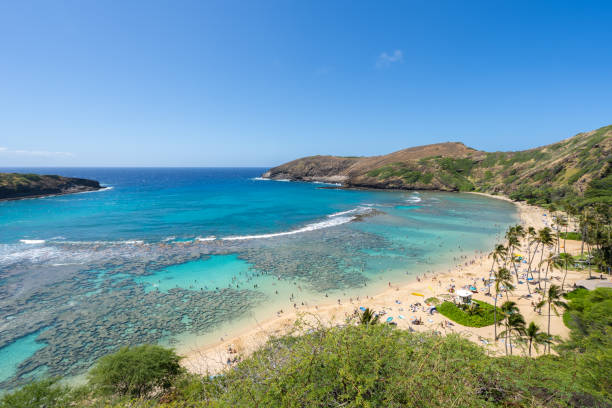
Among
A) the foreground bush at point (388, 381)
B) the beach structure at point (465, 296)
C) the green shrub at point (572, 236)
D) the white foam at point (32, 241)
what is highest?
the foreground bush at point (388, 381)

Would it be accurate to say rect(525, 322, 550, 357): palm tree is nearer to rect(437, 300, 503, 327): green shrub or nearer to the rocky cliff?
rect(437, 300, 503, 327): green shrub

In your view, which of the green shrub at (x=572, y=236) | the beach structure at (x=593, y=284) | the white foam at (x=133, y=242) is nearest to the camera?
the beach structure at (x=593, y=284)

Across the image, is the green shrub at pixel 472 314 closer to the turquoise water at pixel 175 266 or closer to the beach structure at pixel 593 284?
the turquoise water at pixel 175 266

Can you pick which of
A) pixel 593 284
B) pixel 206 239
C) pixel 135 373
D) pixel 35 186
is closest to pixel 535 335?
pixel 593 284

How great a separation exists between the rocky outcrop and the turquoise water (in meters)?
43.7

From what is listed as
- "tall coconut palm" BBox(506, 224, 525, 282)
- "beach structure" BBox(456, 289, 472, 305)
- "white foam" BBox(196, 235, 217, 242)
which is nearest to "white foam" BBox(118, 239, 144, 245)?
"white foam" BBox(196, 235, 217, 242)

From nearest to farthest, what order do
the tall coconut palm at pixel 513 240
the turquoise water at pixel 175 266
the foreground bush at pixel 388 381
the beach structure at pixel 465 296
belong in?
1. the foreground bush at pixel 388 381
2. the turquoise water at pixel 175 266
3. the beach structure at pixel 465 296
4. the tall coconut palm at pixel 513 240

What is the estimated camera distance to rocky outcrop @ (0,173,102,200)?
10850 cm

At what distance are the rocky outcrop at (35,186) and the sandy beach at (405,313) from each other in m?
148

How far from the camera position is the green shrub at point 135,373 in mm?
15555

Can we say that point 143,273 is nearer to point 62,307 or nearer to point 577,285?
point 62,307

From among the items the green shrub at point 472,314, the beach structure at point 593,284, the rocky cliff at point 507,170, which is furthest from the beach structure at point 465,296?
the rocky cliff at point 507,170

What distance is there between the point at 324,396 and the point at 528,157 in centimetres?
18200

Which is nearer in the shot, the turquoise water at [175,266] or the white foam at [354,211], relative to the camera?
the turquoise water at [175,266]
